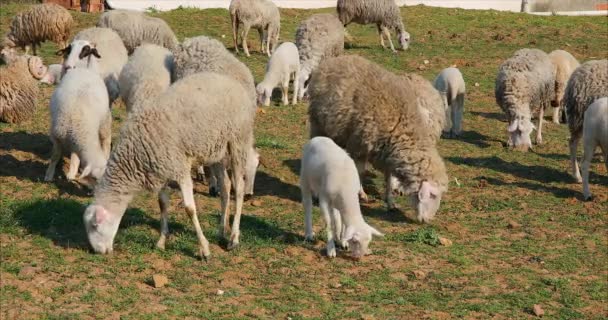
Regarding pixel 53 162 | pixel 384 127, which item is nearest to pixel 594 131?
pixel 384 127

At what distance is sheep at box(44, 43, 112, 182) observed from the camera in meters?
9.62

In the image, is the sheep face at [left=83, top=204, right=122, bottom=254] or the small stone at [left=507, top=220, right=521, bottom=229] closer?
the sheep face at [left=83, top=204, right=122, bottom=254]

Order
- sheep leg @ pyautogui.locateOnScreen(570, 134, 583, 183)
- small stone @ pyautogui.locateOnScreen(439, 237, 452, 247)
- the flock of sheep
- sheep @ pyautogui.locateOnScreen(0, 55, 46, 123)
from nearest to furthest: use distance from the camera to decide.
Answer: the flock of sheep, small stone @ pyautogui.locateOnScreen(439, 237, 452, 247), sheep leg @ pyautogui.locateOnScreen(570, 134, 583, 183), sheep @ pyautogui.locateOnScreen(0, 55, 46, 123)

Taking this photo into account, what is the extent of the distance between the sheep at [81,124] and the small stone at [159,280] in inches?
85.9

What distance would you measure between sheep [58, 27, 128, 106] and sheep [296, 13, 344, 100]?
458 cm

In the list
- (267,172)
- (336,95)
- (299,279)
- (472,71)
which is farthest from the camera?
(472,71)

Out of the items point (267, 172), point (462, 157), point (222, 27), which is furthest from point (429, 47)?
point (267, 172)

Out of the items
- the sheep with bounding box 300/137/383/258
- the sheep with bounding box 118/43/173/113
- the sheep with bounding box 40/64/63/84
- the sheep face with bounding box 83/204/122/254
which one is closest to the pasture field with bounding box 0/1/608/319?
the sheep face with bounding box 83/204/122/254

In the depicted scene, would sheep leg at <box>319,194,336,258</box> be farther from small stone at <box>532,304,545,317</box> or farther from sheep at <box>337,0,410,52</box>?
sheep at <box>337,0,410,52</box>

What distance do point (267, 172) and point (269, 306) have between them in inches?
175

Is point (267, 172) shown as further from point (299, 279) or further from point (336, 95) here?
point (299, 279)

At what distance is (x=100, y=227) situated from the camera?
7867mm

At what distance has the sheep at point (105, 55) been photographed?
11.9 metres

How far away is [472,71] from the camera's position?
19.7 metres
